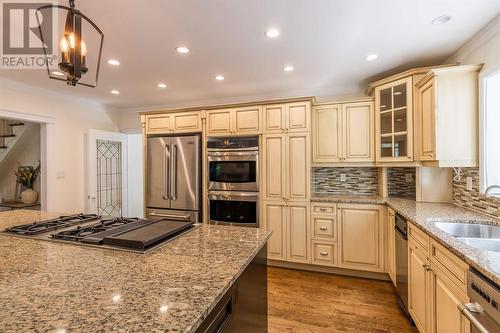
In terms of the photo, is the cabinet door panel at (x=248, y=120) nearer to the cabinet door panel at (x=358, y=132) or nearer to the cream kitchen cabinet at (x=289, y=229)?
the cream kitchen cabinet at (x=289, y=229)

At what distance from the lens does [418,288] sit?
183 centimetres

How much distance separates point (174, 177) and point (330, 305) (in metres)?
2.53

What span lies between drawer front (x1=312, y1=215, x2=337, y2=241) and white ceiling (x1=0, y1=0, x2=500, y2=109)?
182 centimetres

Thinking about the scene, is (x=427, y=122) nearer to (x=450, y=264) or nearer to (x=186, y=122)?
(x=450, y=264)

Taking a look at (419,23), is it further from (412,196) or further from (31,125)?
(31,125)

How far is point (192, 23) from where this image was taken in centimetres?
196

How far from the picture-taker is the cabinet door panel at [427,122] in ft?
7.36

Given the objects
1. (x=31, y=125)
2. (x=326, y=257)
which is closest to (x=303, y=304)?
(x=326, y=257)

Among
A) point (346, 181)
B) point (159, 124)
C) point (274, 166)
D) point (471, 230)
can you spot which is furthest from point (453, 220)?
point (159, 124)

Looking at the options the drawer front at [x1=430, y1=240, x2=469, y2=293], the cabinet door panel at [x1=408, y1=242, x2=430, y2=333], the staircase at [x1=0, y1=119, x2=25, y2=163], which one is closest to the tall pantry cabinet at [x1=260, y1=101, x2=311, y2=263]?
the cabinet door panel at [x1=408, y1=242, x2=430, y2=333]

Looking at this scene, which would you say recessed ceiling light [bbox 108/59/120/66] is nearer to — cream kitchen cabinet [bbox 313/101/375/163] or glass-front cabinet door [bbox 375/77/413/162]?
cream kitchen cabinet [bbox 313/101/375/163]

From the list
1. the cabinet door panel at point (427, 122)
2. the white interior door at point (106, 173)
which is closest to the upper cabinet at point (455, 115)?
the cabinet door panel at point (427, 122)

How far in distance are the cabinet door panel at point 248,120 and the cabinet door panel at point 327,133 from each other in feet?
2.54

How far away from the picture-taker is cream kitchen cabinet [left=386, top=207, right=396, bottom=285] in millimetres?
2543
